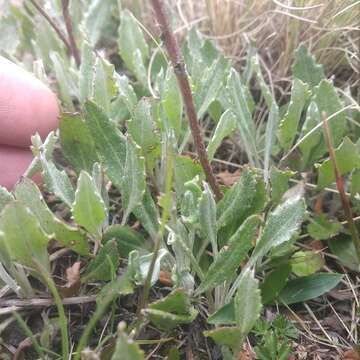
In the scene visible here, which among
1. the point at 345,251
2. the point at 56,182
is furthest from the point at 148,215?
the point at 345,251

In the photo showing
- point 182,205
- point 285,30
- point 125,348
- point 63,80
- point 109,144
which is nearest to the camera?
point 125,348

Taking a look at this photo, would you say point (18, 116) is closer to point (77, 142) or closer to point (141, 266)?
point (77, 142)

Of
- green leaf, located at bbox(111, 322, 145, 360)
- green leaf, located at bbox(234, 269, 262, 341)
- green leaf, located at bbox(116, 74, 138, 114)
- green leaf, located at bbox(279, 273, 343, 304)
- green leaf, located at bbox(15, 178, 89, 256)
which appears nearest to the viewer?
green leaf, located at bbox(111, 322, 145, 360)

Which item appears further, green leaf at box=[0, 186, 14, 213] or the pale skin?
the pale skin

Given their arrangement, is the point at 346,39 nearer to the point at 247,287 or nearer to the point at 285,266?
the point at 285,266

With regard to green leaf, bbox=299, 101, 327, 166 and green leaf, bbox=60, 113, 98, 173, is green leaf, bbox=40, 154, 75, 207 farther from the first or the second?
green leaf, bbox=299, 101, 327, 166

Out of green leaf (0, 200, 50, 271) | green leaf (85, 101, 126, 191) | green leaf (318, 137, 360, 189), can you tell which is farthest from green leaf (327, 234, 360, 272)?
green leaf (0, 200, 50, 271)
